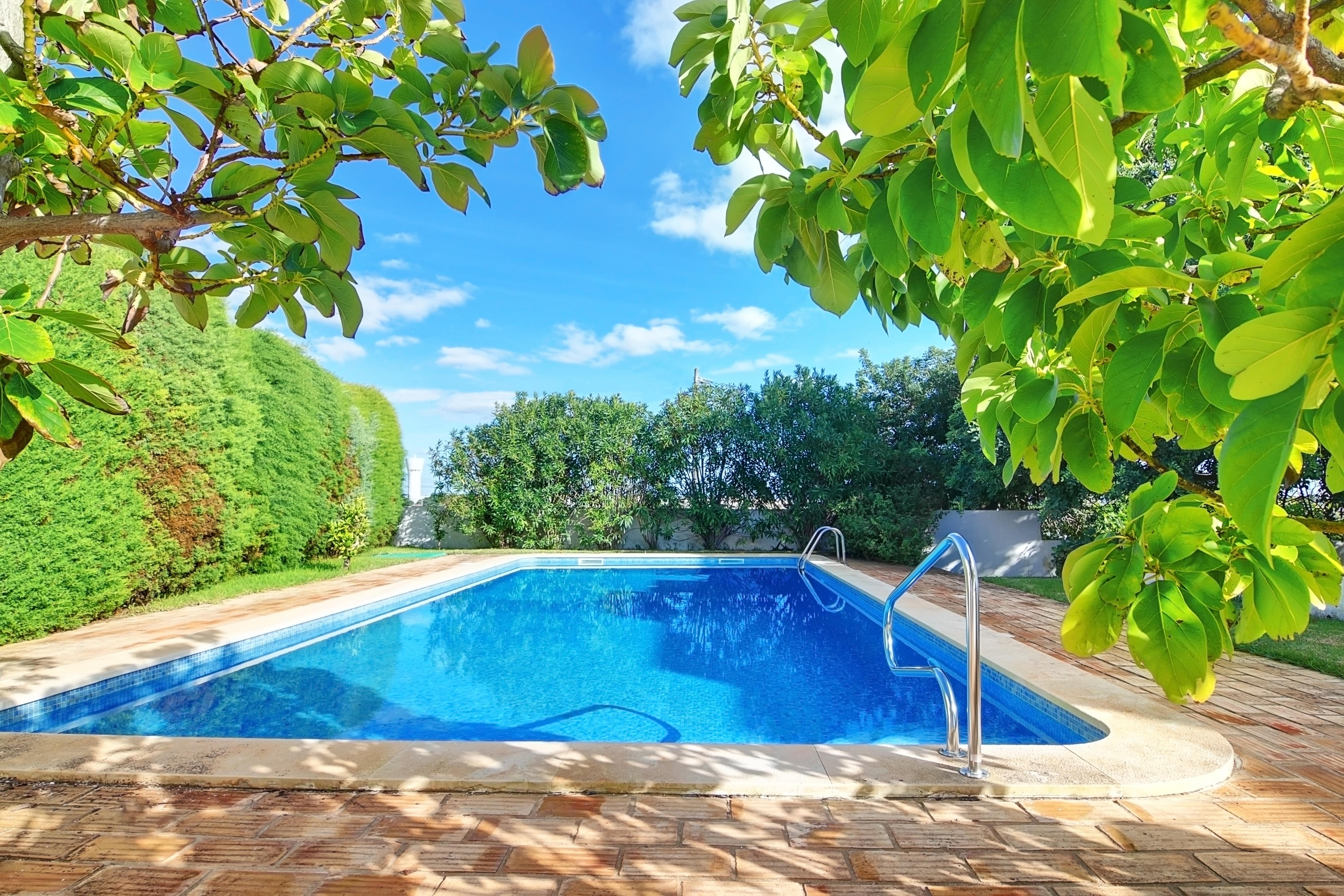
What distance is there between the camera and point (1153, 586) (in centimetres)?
69

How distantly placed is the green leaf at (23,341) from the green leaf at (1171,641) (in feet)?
4.20

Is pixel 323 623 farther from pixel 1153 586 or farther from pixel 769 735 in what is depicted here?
pixel 1153 586

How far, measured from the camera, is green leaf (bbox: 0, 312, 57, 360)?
0.83 metres

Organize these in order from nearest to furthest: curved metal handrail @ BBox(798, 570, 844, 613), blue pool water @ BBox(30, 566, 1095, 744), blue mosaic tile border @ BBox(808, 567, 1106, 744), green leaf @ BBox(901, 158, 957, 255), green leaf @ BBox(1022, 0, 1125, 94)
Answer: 1. green leaf @ BBox(1022, 0, 1125, 94)
2. green leaf @ BBox(901, 158, 957, 255)
3. blue mosaic tile border @ BBox(808, 567, 1106, 744)
4. blue pool water @ BBox(30, 566, 1095, 744)
5. curved metal handrail @ BBox(798, 570, 844, 613)

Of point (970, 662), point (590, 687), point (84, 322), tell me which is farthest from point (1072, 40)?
point (590, 687)

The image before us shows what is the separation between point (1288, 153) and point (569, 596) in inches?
382

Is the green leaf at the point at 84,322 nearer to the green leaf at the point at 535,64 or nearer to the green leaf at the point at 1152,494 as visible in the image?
the green leaf at the point at 535,64

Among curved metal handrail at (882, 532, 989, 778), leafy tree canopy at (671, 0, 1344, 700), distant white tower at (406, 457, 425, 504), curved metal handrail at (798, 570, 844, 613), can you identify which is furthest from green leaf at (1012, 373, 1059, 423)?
distant white tower at (406, 457, 425, 504)

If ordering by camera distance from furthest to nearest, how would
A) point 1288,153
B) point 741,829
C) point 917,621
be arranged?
point 917,621 < point 741,829 < point 1288,153

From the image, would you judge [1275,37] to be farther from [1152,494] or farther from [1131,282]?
[1152,494]

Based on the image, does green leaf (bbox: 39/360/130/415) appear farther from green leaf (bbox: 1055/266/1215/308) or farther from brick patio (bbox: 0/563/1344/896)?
brick patio (bbox: 0/563/1344/896)

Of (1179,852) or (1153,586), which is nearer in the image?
(1153,586)

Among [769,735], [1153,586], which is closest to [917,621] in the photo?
[769,735]

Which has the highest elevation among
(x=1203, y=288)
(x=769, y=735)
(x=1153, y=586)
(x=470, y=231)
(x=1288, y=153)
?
(x=470, y=231)
